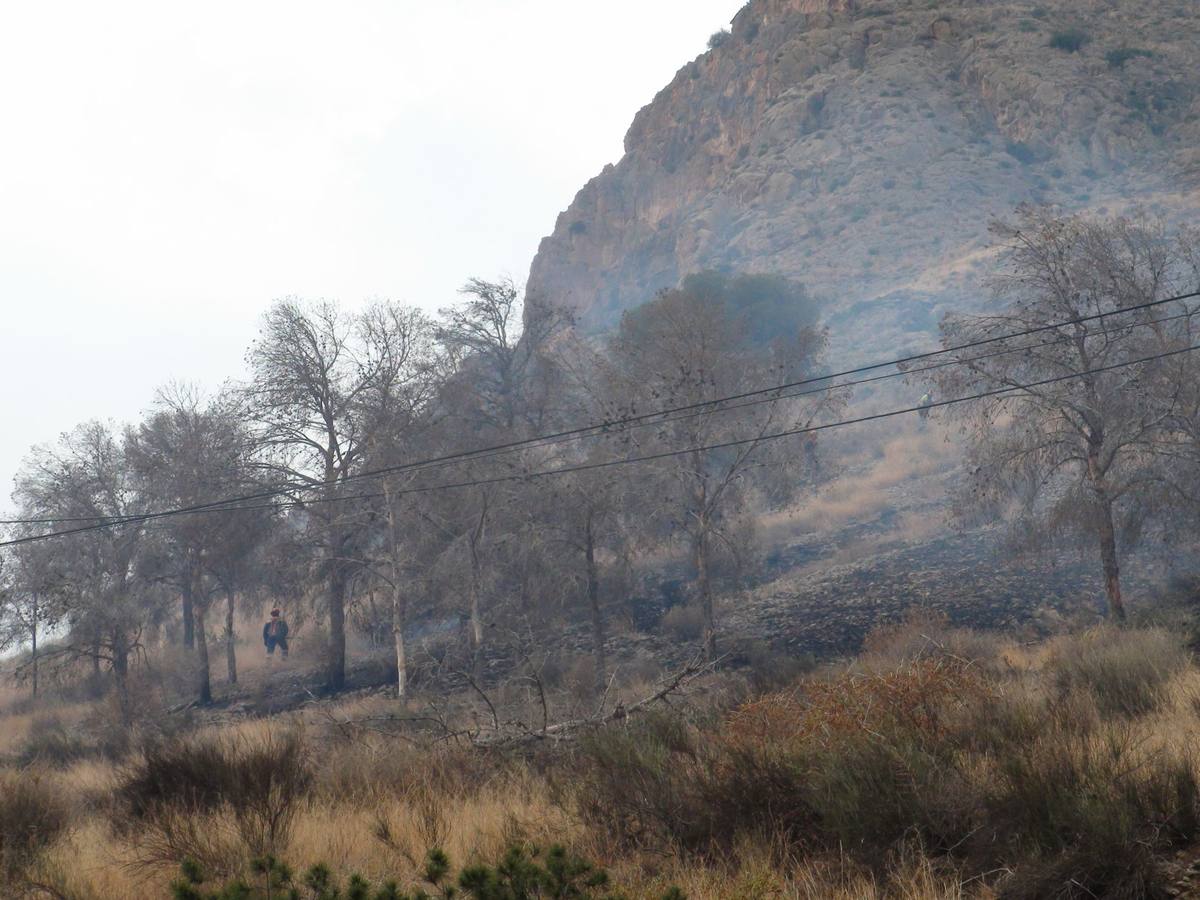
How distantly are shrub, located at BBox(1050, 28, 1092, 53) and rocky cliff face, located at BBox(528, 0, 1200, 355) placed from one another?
166mm

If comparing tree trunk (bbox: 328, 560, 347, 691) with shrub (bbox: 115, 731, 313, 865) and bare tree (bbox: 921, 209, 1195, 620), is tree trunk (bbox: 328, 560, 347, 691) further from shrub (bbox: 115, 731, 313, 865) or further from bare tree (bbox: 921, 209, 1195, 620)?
shrub (bbox: 115, 731, 313, 865)

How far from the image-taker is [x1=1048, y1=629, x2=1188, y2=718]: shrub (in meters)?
10.6

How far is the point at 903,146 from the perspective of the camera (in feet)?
272

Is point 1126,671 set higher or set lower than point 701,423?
lower

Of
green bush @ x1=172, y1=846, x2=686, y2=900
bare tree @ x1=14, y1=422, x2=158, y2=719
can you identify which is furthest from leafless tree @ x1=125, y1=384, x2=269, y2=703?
green bush @ x1=172, y1=846, x2=686, y2=900

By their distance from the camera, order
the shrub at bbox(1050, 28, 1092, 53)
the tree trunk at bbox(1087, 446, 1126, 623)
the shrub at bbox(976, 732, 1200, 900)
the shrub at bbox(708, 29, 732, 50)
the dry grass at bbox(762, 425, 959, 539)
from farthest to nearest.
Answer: the shrub at bbox(708, 29, 732, 50) → the shrub at bbox(1050, 28, 1092, 53) → the dry grass at bbox(762, 425, 959, 539) → the tree trunk at bbox(1087, 446, 1126, 623) → the shrub at bbox(976, 732, 1200, 900)

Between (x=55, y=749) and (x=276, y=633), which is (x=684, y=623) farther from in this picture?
(x=55, y=749)

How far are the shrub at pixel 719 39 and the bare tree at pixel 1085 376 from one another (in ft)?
A: 336

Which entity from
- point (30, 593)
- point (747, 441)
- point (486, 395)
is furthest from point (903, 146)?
point (30, 593)

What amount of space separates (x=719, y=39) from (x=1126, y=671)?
385 feet

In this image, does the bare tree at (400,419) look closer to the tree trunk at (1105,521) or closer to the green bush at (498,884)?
the tree trunk at (1105,521)

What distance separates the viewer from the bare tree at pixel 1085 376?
1989 cm

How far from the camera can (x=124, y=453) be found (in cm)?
3275

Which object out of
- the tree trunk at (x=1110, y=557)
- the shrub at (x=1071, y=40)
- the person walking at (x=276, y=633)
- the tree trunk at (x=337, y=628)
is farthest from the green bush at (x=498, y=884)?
the shrub at (x=1071, y=40)
